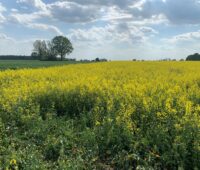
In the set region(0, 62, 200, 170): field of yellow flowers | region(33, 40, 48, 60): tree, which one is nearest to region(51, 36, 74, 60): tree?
region(33, 40, 48, 60): tree

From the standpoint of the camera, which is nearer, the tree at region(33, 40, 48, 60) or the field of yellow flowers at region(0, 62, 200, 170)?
the field of yellow flowers at region(0, 62, 200, 170)

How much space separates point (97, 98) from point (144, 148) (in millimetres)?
3149

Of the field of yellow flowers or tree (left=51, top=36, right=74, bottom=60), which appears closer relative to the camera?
the field of yellow flowers

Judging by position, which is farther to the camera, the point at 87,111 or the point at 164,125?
the point at 87,111

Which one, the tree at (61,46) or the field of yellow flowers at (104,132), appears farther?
the tree at (61,46)

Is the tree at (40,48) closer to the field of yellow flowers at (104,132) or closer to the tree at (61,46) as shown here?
the tree at (61,46)

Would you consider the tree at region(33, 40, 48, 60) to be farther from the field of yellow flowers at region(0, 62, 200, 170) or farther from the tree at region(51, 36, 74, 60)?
the field of yellow flowers at region(0, 62, 200, 170)

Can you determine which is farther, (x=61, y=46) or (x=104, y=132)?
(x=61, y=46)

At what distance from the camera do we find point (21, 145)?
7.55m

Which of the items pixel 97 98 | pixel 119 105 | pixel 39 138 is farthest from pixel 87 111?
pixel 39 138

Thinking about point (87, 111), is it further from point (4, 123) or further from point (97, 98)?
point (4, 123)

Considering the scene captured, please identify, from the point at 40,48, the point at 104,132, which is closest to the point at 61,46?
the point at 40,48

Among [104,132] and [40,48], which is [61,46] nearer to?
[40,48]

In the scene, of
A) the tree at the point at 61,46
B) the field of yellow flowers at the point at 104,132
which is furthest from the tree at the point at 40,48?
the field of yellow flowers at the point at 104,132
